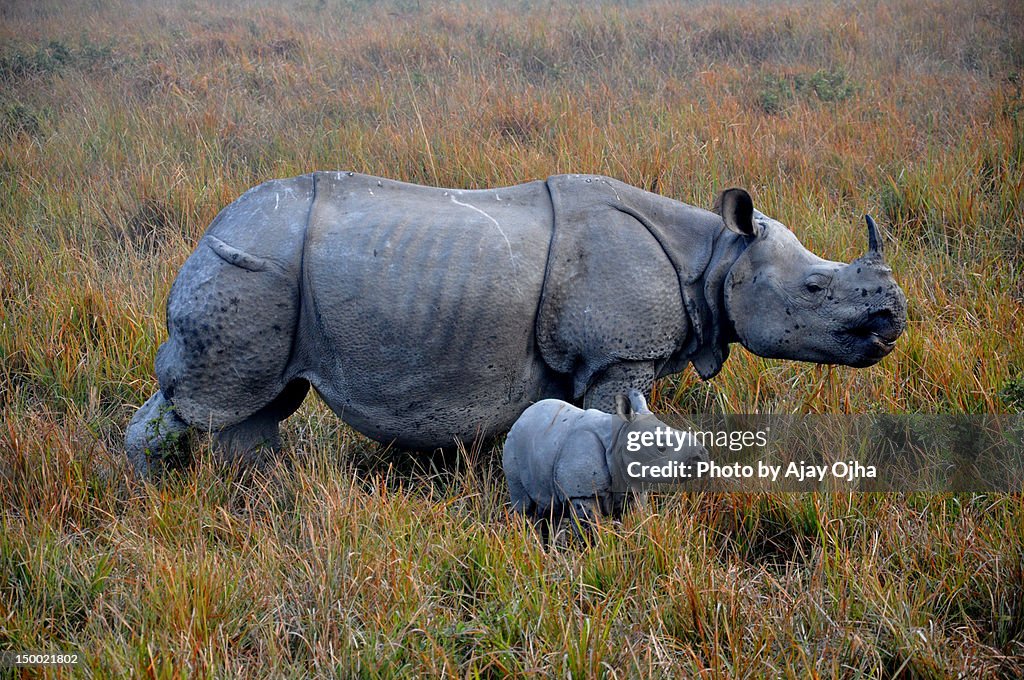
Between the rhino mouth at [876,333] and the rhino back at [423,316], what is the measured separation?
3.95ft

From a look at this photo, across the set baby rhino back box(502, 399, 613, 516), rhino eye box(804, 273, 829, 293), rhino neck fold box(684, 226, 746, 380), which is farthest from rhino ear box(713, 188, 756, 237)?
baby rhino back box(502, 399, 613, 516)

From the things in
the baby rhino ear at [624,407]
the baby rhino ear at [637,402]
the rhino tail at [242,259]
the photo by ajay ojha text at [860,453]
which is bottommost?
the photo by ajay ojha text at [860,453]

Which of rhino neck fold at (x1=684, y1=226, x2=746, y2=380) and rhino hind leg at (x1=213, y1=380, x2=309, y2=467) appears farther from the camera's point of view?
rhino hind leg at (x1=213, y1=380, x2=309, y2=467)

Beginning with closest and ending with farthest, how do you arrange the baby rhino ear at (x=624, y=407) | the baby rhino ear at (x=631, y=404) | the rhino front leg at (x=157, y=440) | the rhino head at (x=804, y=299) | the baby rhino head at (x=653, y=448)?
the baby rhino head at (x=653, y=448) < the baby rhino ear at (x=631, y=404) < the baby rhino ear at (x=624, y=407) < the rhino head at (x=804, y=299) < the rhino front leg at (x=157, y=440)

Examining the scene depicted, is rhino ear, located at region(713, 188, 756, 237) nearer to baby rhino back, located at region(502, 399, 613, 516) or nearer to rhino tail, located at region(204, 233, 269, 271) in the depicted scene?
baby rhino back, located at region(502, 399, 613, 516)

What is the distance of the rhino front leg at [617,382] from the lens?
3771 millimetres

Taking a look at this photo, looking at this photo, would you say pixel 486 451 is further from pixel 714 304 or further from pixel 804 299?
pixel 804 299

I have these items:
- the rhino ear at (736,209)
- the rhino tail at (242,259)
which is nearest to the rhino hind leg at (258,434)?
the rhino tail at (242,259)

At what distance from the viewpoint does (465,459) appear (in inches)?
153

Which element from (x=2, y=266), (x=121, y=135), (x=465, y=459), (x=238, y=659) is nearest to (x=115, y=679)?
(x=238, y=659)

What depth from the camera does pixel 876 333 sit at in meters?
3.68

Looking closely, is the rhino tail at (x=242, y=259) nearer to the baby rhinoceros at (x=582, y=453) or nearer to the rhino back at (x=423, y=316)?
the rhino back at (x=423, y=316)

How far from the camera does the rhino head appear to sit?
12.0 feet

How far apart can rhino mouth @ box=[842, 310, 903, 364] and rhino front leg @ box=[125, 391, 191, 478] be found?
260cm
